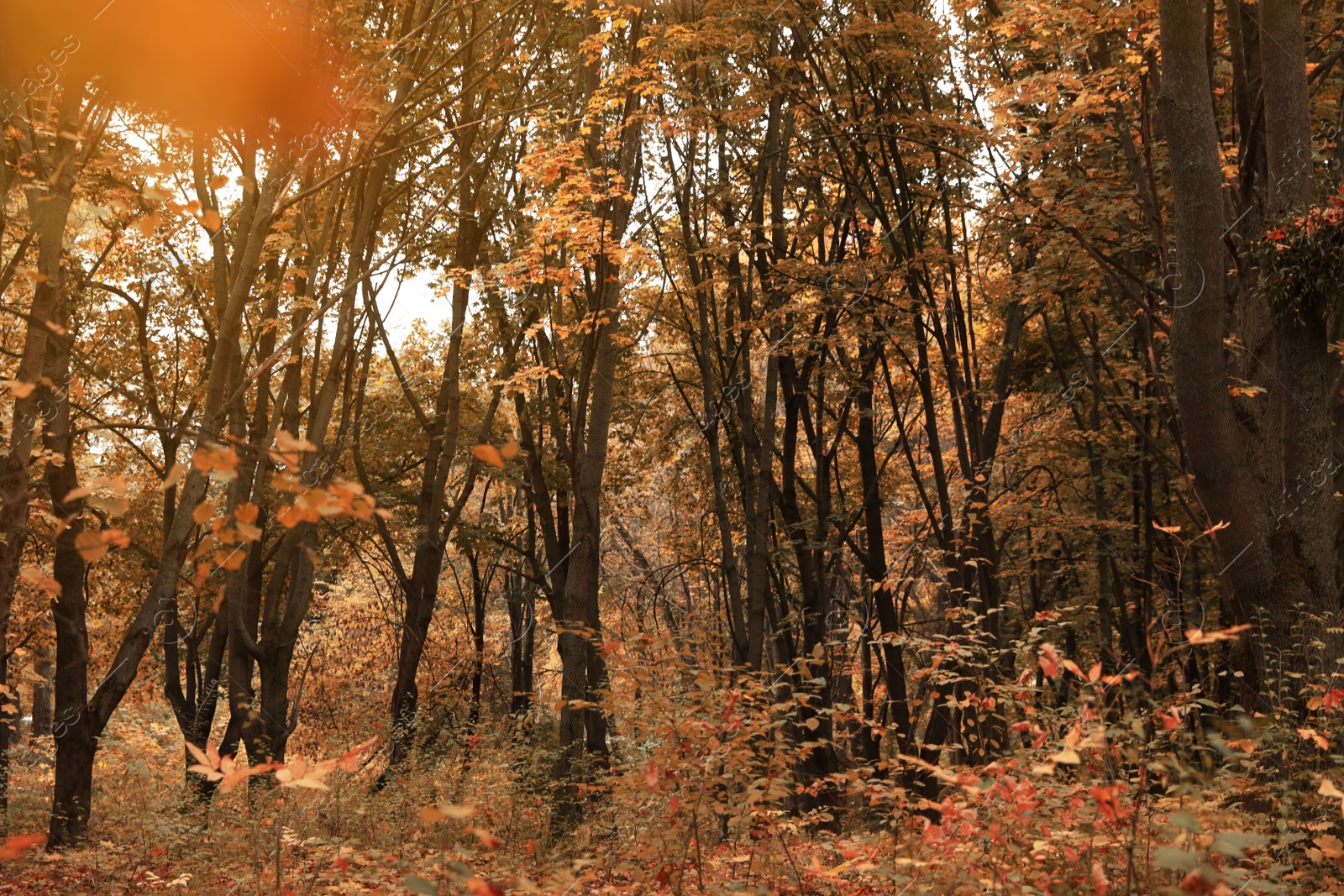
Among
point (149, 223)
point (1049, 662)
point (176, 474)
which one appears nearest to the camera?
point (176, 474)

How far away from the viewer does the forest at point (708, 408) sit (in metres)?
4.37

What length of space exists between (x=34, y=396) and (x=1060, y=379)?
41.5 ft

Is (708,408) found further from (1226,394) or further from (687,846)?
(687,846)

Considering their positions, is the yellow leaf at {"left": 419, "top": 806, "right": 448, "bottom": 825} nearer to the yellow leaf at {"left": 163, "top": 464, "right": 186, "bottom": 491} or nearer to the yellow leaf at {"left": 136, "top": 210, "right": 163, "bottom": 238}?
the yellow leaf at {"left": 163, "top": 464, "right": 186, "bottom": 491}

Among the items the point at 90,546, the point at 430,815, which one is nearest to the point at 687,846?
the point at 430,815

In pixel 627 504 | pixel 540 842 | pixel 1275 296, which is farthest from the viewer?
pixel 627 504

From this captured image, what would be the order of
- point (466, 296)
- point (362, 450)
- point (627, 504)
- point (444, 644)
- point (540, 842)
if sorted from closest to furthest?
point (540, 842) < point (466, 296) < point (362, 450) < point (627, 504) < point (444, 644)

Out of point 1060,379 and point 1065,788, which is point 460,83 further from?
point 1065,788

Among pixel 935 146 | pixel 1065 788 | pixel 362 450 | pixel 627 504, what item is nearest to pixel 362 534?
pixel 362 450

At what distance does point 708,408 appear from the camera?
39.0 ft

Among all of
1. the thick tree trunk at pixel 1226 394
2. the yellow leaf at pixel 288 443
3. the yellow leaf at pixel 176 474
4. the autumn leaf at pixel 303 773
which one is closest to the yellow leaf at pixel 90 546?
the yellow leaf at pixel 176 474

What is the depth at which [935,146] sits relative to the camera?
27.8ft

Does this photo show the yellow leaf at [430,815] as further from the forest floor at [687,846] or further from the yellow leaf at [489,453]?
the yellow leaf at [489,453]

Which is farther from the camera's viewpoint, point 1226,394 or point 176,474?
point 1226,394
